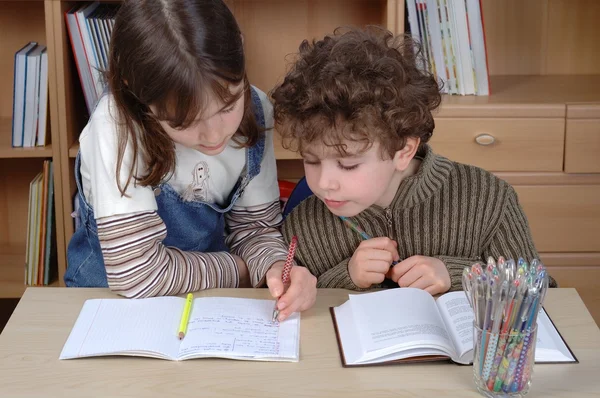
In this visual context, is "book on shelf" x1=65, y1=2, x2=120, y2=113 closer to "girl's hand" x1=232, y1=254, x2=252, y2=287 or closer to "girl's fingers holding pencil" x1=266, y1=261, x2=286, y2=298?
"girl's hand" x1=232, y1=254, x2=252, y2=287

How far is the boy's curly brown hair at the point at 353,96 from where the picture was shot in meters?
1.27

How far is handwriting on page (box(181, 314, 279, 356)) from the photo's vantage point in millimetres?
1131

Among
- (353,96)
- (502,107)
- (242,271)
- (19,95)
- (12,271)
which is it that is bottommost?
(12,271)

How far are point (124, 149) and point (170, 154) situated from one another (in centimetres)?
8

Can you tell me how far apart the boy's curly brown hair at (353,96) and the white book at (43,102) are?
109 centimetres

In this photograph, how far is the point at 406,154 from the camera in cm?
138

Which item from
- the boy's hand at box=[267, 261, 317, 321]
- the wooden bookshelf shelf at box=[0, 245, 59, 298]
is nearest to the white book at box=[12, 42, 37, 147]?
the wooden bookshelf shelf at box=[0, 245, 59, 298]

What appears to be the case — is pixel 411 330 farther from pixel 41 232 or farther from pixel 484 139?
pixel 41 232

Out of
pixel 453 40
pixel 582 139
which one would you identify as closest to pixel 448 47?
pixel 453 40

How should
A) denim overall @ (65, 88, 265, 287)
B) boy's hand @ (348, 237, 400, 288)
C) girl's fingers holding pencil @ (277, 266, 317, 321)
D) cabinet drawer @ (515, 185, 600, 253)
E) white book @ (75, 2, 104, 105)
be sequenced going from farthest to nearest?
cabinet drawer @ (515, 185, 600, 253)
white book @ (75, 2, 104, 105)
denim overall @ (65, 88, 265, 287)
boy's hand @ (348, 237, 400, 288)
girl's fingers holding pencil @ (277, 266, 317, 321)

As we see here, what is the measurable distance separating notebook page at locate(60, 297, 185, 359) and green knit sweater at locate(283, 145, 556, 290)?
12.9 inches

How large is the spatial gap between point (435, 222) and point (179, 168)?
470 mm

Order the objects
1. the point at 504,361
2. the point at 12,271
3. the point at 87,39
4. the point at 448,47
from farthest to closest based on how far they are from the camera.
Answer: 1. the point at 12,271
2. the point at 448,47
3. the point at 87,39
4. the point at 504,361

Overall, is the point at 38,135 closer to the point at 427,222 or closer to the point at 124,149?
the point at 124,149
